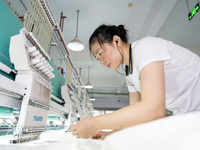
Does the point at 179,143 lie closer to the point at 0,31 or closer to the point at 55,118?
the point at 0,31

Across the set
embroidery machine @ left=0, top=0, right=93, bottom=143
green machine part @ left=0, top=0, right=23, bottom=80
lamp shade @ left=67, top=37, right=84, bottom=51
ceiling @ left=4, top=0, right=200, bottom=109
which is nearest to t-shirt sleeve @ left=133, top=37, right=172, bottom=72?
embroidery machine @ left=0, top=0, right=93, bottom=143

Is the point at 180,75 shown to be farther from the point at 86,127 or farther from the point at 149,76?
the point at 86,127

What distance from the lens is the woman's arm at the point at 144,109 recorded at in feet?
2.18

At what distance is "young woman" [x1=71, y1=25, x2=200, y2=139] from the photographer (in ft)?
2.21

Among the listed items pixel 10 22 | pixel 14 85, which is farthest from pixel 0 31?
pixel 14 85

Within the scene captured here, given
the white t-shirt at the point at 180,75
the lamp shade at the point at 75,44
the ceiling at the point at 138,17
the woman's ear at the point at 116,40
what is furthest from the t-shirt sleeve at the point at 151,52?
the ceiling at the point at 138,17

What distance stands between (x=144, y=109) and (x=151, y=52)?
0.29m

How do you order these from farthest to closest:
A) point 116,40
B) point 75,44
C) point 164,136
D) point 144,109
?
1. point 75,44
2. point 116,40
3. point 144,109
4. point 164,136

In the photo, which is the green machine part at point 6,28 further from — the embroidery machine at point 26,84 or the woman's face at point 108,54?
the woman's face at point 108,54

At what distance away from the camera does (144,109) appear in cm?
66

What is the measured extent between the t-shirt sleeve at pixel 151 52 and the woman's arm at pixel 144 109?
44mm

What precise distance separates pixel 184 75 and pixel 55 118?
2.40 metres

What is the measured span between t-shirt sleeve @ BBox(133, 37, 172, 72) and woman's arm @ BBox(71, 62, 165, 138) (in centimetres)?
4

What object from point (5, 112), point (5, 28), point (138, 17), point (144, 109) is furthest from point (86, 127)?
point (138, 17)
